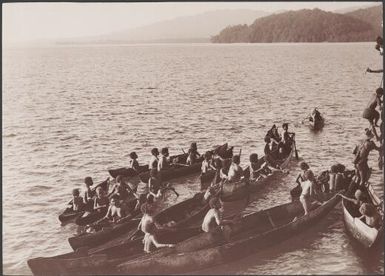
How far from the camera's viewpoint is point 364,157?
570 inches

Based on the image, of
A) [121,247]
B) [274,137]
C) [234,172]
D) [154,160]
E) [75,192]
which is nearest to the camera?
[121,247]

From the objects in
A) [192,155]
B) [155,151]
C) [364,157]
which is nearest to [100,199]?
[155,151]

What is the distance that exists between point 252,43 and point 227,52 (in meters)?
1.49

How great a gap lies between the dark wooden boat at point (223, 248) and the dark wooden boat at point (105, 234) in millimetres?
1317

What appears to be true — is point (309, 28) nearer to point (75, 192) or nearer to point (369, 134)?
point (369, 134)

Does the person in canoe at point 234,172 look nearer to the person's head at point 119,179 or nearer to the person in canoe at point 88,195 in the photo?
the person's head at point 119,179

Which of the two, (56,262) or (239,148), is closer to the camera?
(56,262)

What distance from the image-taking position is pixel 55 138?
15.8m

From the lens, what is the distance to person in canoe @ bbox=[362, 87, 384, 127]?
1447cm

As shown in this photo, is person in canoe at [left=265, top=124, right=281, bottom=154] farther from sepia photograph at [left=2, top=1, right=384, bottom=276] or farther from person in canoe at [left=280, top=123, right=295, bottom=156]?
person in canoe at [left=280, top=123, right=295, bottom=156]

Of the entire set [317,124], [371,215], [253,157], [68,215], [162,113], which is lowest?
[68,215]

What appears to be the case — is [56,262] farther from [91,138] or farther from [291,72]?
[291,72]

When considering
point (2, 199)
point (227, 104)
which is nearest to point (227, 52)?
point (227, 104)

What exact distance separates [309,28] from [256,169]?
5.15 meters
